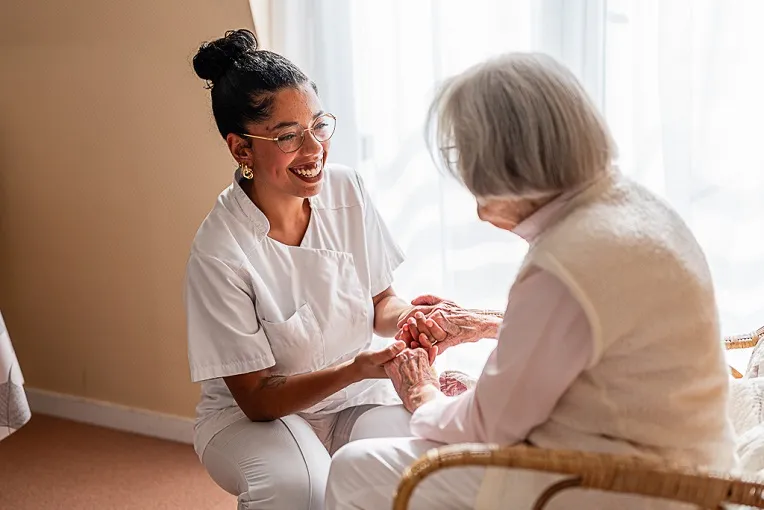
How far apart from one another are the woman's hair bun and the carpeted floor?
1427mm

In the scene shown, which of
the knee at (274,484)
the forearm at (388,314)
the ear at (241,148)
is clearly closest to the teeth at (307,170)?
the ear at (241,148)

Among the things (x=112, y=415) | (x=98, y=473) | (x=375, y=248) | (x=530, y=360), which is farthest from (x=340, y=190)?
(x=112, y=415)

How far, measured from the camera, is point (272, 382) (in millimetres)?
2158

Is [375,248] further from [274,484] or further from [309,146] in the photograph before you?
[274,484]

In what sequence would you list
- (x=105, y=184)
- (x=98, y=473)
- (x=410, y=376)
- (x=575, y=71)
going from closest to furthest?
(x=410, y=376) → (x=575, y=71) → (x=98, y=473) → (x=105, y=184)

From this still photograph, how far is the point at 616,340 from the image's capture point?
4.86ft

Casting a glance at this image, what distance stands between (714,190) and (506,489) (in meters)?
1.25

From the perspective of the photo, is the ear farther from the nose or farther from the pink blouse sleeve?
the pink blouse sleeve

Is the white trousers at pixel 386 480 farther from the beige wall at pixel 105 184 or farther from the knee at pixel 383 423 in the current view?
the beige wall at pixel 105 184

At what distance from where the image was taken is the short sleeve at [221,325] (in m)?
2.13

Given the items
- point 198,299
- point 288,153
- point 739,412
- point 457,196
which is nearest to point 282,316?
point 198,299

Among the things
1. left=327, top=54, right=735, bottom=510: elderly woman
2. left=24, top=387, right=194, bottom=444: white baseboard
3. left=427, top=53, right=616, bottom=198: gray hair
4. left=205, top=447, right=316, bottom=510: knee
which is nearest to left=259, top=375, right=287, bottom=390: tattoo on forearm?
left=205, top=447, right=316, bottom=510: knee

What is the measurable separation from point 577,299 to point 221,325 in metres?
0.93

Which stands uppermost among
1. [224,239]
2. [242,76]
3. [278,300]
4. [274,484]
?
[242,76]
